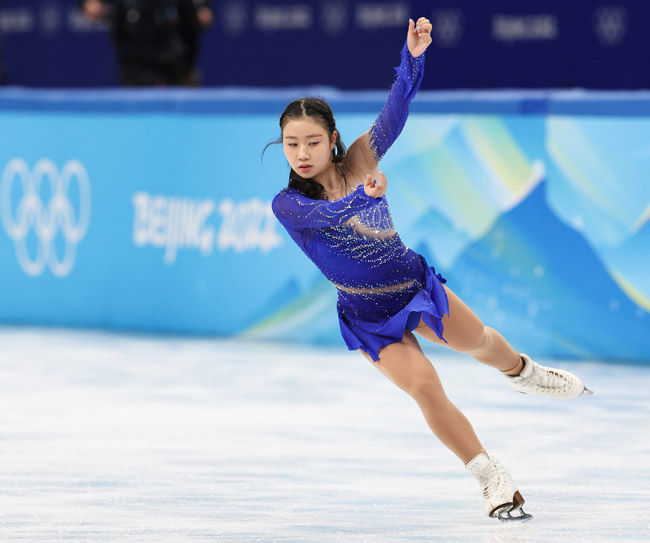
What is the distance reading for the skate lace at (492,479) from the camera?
394 cm

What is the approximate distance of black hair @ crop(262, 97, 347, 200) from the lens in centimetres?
402

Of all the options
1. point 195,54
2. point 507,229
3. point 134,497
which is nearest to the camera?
point 134,497

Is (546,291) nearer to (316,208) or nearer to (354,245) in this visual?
(354,245)

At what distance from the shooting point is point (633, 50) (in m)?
8.57

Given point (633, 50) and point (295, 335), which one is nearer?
point (295, 335)

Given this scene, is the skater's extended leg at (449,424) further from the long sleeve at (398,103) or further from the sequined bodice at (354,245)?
the long sleeve at (398,103)

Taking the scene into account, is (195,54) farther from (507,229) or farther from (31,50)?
(507,229)

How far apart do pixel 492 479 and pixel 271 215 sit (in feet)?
12.5

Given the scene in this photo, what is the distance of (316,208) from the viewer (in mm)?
3955

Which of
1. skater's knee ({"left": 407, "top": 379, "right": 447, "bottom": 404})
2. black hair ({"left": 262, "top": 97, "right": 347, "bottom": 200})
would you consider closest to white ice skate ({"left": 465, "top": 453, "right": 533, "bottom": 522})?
skater's knee ({"left": 407, "top": 379, "right": 447, "bottom": 404})

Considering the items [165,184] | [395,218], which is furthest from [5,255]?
[395,218]

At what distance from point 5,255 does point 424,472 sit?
4.52m

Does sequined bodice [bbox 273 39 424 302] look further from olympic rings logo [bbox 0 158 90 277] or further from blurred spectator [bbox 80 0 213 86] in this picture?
blurred spectator [bbox 80 0 213 86]

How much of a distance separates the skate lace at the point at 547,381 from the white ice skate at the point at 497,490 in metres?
0.58
